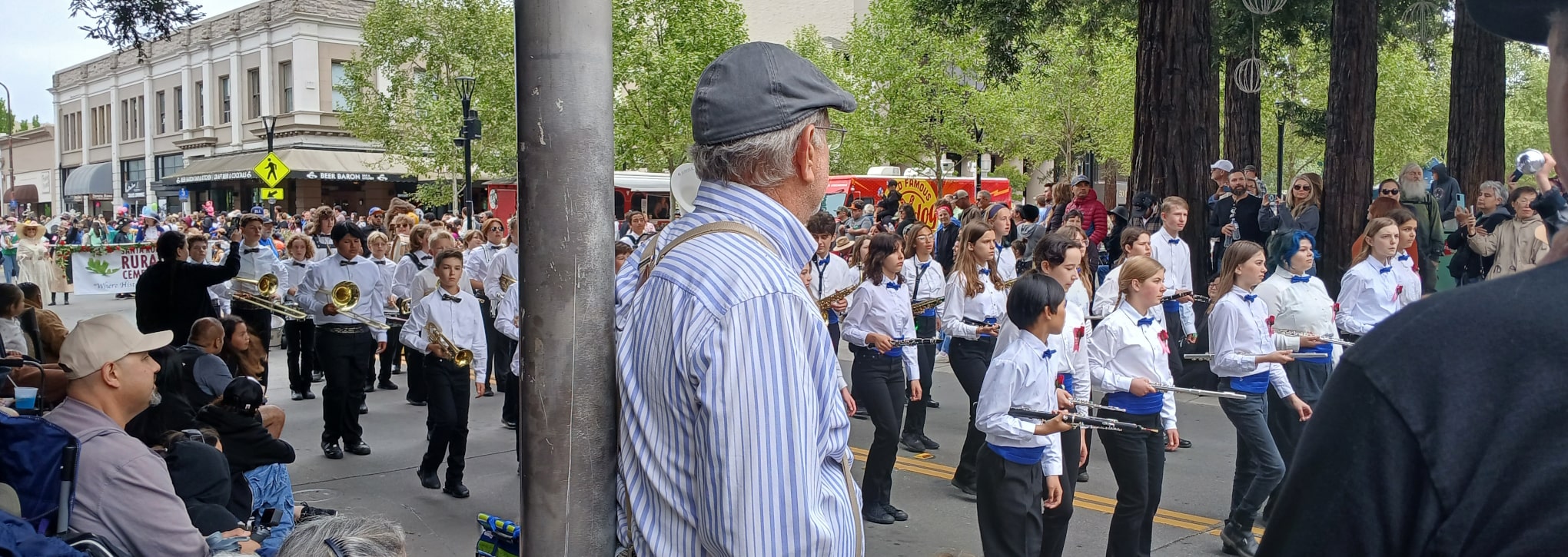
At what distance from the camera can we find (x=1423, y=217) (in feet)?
41.8

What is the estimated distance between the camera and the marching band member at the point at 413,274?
459 inches

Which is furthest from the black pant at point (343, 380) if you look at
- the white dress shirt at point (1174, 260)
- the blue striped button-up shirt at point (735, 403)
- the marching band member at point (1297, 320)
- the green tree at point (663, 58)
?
the green tree at point (663, 58)

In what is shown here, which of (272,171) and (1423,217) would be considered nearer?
(1423,217)

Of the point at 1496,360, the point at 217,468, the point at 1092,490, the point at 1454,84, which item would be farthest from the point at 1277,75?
the point at 1496,360

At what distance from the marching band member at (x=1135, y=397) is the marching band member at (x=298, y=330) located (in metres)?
8.05

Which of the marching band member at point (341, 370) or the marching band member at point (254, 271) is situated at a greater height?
the marching band member at point (254, 271)

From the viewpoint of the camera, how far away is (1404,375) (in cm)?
90

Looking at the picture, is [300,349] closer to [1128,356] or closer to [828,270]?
[828,270]

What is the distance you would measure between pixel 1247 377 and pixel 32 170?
272 ft

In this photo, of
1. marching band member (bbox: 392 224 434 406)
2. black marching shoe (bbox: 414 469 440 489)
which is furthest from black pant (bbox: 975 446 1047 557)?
marching band member (bbox: 392 224 434 406)

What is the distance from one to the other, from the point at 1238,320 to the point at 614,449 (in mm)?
5662

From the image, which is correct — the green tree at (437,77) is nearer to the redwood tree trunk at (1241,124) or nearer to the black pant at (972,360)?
the redwood tree trunk at (1241,124)

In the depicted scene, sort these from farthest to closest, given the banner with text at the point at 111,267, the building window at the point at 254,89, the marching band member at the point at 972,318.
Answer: the building window at the point at 254,89 → the banner with text at the point at 111,267 → the marching band member at the point at 972,318

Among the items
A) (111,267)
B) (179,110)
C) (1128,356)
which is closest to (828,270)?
(1128,356)
